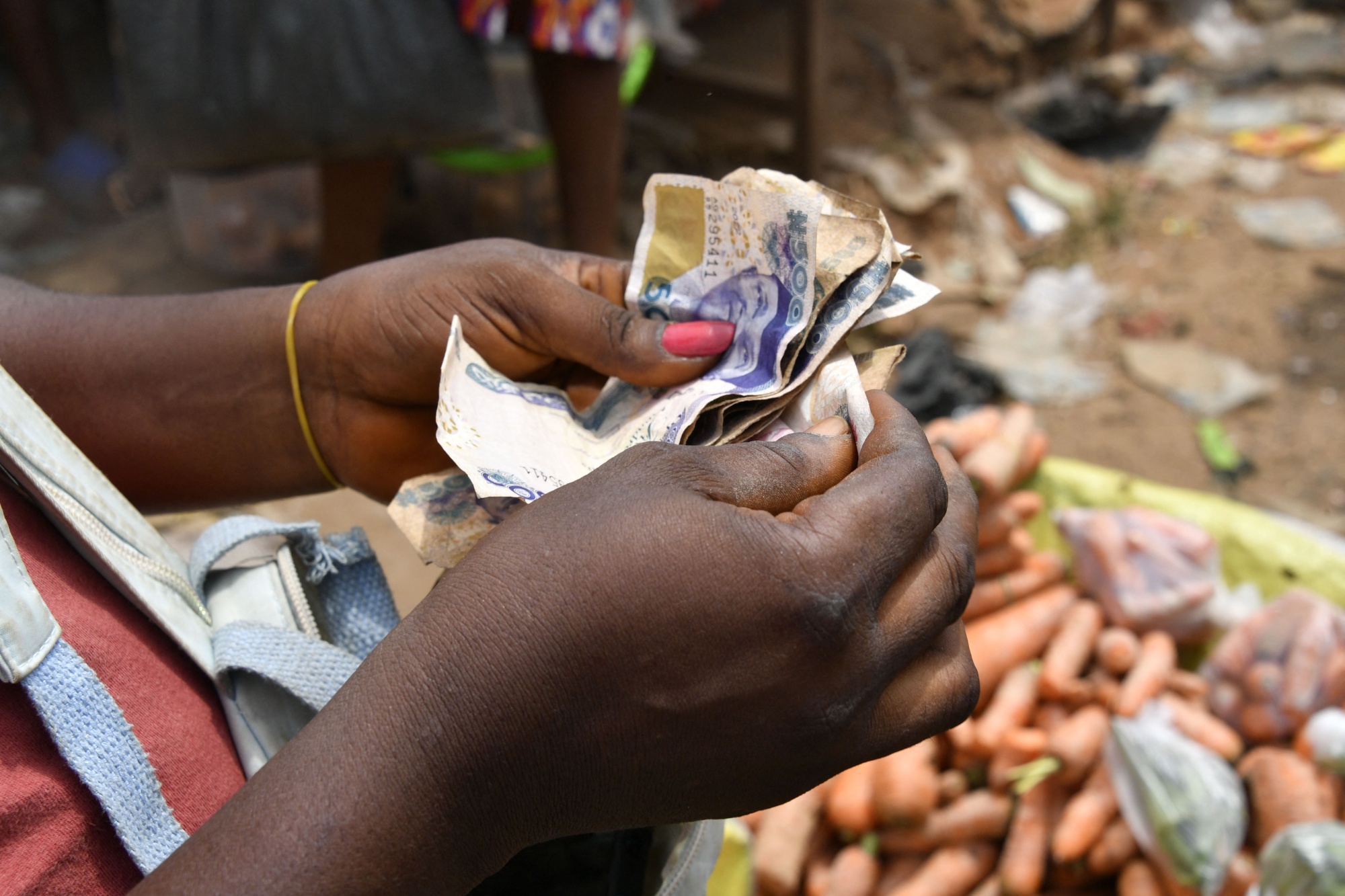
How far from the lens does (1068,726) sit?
7.03 feet

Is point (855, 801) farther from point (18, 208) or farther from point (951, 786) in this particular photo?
point (18, 208)

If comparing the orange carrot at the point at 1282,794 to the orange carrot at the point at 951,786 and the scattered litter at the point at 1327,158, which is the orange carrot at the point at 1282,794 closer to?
the orange carrot at the point at 951,786

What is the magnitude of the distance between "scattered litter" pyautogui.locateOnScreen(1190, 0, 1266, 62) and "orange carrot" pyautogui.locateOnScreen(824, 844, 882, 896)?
7523 millimetres

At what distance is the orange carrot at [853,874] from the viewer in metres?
2.04

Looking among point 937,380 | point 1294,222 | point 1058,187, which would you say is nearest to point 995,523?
point 937,380

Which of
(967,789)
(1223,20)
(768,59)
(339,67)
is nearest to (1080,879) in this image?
(967,789)

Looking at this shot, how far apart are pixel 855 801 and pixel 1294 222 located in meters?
4.76

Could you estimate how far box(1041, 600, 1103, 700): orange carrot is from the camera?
87.8 inches

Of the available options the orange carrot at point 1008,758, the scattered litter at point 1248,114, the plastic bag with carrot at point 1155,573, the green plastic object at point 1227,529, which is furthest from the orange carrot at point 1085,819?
the scattered litter at point 1248,114

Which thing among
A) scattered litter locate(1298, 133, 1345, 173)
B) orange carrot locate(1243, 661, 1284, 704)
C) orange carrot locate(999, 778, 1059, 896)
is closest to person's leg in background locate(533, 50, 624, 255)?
orange carrot locate(999, 778, 1059, 896)

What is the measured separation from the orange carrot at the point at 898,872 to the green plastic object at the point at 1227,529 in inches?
37.5

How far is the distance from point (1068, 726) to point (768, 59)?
426cm

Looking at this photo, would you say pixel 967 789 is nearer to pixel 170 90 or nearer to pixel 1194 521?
pixel 1194 521

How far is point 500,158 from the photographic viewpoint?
3928 millimetres
